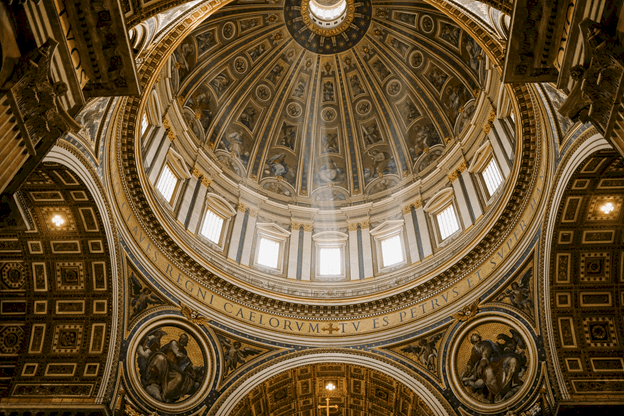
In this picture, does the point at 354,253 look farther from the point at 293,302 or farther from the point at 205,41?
the point at 205,41

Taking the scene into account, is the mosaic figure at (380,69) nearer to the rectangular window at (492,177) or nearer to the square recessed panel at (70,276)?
the rectangular window at (492,177)

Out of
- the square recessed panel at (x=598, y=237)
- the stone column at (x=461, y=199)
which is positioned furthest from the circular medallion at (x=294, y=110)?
the square recessed panel at (x=598, y=237)

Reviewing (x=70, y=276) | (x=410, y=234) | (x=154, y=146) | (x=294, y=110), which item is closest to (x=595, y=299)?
(x=410, y=234)

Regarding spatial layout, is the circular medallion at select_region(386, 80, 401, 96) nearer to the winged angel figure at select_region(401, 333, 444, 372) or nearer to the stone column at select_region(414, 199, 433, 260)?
the stone column at select_region(414, 199, 433, 260)

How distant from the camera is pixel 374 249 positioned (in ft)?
83.0

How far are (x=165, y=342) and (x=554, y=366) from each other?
12.6 metres

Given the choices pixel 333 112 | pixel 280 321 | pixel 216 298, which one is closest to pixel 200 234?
pixel 216 298

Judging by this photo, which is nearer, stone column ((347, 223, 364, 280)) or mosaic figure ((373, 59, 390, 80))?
stone column ((347, 223, 364, 280))

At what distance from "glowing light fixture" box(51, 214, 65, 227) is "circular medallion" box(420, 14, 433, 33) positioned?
67.6 ft

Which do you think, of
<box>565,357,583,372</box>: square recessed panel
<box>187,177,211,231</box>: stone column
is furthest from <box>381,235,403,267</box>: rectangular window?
<box>565,357,583,372</box>: square recessed panel

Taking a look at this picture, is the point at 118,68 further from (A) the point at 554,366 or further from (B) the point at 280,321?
(A) the point at 554,366

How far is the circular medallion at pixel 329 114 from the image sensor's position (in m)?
32.3

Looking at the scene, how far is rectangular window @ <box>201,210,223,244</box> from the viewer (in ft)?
77.7

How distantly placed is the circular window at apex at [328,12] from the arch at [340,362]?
66.3 ft
